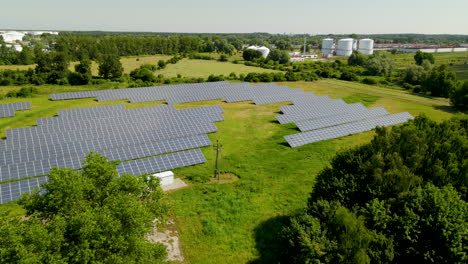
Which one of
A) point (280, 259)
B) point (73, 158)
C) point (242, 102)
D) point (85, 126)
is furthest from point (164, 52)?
point (280, 259)

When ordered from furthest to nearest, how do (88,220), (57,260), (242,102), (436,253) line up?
(242,102)
(436,253)
(88,220)
(57,260)

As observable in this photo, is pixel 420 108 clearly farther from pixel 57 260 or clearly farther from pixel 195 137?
pixel 57 260

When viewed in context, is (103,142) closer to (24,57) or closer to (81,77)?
(81,77)

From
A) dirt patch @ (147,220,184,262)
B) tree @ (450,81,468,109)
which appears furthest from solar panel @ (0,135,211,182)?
tree @ (450,81,468,109)

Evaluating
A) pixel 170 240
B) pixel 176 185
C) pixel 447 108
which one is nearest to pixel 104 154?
pixel 176 185

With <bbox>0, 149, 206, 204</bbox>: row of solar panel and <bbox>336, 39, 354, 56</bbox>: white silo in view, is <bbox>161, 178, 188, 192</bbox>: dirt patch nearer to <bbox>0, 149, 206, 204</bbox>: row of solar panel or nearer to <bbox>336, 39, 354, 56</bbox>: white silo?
<bbox>0, 149, 206, 204</bbox>: row of solar panel
